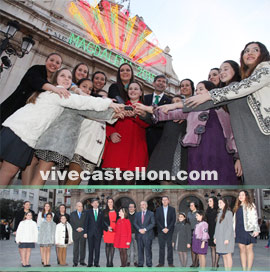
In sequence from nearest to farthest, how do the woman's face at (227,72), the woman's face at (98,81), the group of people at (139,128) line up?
the group of people at (139,128), the woman's face at (227,72), the woman's face at (98,81)

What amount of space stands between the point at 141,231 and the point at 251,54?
6.82ft

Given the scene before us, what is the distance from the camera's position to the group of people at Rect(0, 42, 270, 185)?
2.56 metres

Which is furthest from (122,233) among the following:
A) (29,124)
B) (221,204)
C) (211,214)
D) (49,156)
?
(29,124)

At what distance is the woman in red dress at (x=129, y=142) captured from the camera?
3.49 metres

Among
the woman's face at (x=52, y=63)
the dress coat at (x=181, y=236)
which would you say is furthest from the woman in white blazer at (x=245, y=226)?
the woman's face at (x=52, y=63)

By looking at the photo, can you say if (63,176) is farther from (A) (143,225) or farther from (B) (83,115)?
(A) (143,225)

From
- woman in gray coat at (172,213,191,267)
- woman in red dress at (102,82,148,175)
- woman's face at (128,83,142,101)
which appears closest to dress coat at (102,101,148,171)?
woman in red dress at (102,82,148,175)

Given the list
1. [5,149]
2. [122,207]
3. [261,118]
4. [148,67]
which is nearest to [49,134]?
[5,149]

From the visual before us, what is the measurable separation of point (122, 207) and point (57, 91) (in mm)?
1502

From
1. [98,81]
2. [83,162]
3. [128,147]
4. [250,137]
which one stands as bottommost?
[83,162]

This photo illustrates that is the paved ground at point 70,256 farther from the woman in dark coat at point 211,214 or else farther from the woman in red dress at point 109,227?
the woman in dark coat at point 211,214

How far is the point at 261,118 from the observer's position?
8.21 feet

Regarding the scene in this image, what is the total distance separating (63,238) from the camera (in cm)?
235

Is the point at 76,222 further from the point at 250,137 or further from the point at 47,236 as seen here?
the point at 250,137
